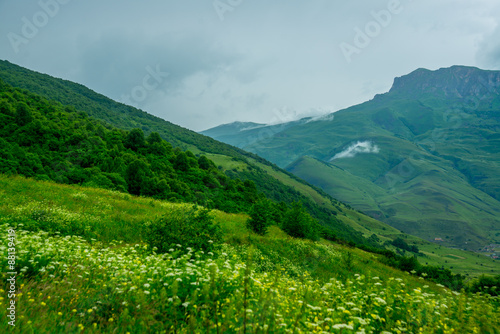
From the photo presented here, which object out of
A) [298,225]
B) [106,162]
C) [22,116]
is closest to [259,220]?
[298,225]

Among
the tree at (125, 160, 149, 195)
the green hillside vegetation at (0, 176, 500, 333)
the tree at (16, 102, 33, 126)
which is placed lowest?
the tree at (125, 160, 149, 195)

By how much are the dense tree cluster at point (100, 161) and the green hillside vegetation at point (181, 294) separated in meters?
17.7

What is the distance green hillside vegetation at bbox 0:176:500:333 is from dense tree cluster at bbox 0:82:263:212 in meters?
17.7

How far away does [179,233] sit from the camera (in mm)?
11094

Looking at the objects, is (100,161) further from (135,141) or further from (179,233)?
(179,233)

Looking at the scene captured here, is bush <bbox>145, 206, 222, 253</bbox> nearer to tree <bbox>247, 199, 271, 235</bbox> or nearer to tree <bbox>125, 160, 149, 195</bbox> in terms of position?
tree <bbox>247, 199, 271, 235</bbox>

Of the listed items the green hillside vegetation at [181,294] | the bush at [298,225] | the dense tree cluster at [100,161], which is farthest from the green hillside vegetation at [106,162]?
the green hillside vegetation at [181,294]

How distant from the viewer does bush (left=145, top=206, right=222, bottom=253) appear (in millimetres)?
10820

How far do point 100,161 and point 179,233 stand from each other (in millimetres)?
38520

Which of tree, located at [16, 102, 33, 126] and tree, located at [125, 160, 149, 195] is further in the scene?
tree, located at [16, 102, 33, 126]

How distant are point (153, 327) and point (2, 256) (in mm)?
4390

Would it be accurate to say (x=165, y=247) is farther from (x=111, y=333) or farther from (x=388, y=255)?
(x=388, y=255)

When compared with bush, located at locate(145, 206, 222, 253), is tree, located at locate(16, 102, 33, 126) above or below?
above

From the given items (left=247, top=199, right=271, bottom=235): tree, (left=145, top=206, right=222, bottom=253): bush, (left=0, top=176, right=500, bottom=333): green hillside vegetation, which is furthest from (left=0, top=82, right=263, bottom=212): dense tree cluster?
(left=0, top=176, right=500, bottom=333): green hillside vegetation
